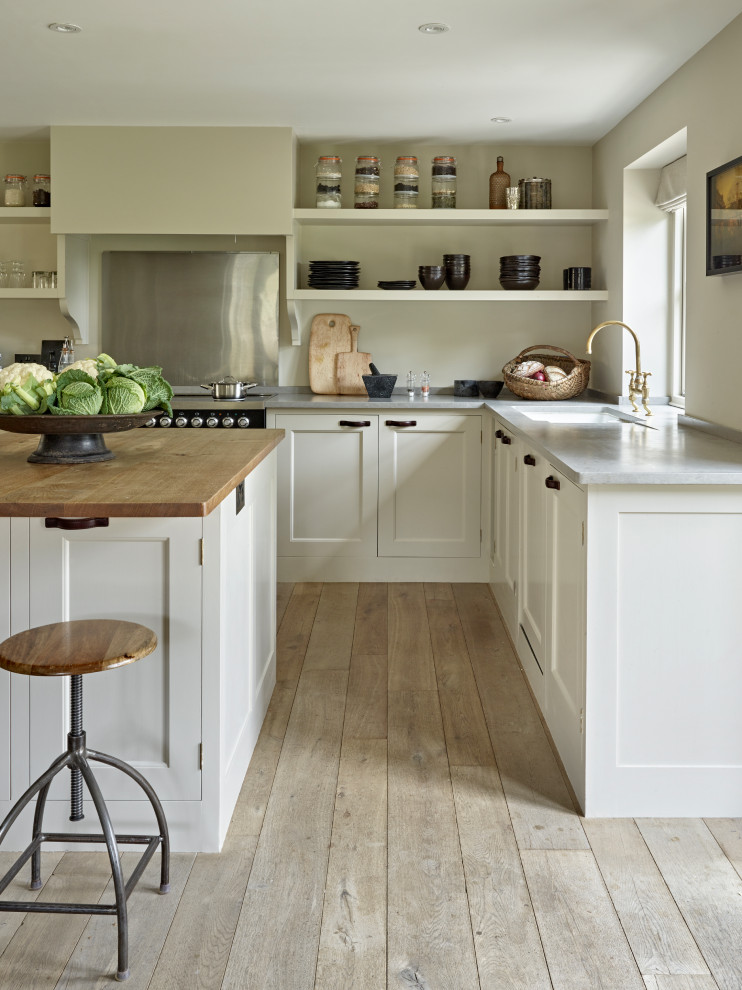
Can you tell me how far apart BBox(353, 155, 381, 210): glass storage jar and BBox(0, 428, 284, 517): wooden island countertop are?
2362 mm

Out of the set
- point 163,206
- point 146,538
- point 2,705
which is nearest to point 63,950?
point 2,705

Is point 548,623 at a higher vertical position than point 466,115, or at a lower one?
lower

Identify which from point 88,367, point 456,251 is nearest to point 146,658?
point 88,367

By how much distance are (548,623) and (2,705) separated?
159cm

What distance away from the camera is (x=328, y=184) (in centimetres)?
520

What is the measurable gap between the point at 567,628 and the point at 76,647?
1388 mm

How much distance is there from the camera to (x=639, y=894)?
6.91 ft

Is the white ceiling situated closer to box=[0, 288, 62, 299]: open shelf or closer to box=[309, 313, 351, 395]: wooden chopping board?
box=[0, 288, 62, 299]: open shelf

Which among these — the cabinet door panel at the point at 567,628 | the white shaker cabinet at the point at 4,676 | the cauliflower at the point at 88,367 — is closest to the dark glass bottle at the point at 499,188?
the cabinet door panel at the point at 567,628

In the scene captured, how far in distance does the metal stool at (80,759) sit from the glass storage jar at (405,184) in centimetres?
369

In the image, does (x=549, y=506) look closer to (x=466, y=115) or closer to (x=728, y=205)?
(x=728, y=205)

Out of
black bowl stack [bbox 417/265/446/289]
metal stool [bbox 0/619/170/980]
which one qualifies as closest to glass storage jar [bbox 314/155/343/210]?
black bowl stack [bbox 417/265/446/289]

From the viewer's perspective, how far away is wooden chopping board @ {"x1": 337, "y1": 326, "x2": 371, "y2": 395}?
549 cm

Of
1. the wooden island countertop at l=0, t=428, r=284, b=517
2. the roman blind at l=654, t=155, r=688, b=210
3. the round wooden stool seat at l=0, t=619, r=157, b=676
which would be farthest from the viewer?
the roman blind at l=654, t=155, r=688, b=210
